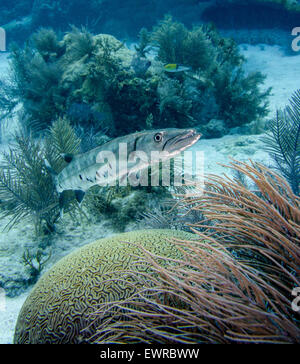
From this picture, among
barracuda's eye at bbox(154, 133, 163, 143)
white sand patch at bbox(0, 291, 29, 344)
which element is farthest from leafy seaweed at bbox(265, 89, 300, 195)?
white sand patch at bbox(0, 291, 29, 344)

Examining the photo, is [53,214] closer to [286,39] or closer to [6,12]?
[286,39]

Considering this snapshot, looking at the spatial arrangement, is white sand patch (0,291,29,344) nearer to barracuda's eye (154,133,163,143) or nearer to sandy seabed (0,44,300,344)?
sandy seabed (0,44,300,344)

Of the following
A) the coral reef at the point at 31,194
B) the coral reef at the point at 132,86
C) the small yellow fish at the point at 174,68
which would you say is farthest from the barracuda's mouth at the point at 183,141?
the small yellow fish at the point at 174,68

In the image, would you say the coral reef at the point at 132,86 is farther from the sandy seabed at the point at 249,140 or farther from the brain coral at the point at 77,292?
the brain coral at the point at 77,292

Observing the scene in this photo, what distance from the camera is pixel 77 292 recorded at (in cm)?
216

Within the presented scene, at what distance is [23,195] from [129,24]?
2440cm

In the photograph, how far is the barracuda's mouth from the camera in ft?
6.71

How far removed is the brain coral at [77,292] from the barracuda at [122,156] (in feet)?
2.68

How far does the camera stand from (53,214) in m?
4.31

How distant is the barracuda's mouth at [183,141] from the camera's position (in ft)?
6.71

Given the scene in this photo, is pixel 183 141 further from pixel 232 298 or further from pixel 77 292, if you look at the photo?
pixel 77 292

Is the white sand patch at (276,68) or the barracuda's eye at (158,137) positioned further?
the white sand patch at (276,68)

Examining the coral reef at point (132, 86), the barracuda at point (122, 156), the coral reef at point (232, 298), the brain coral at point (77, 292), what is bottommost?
the brain coral at point (77, 292)
